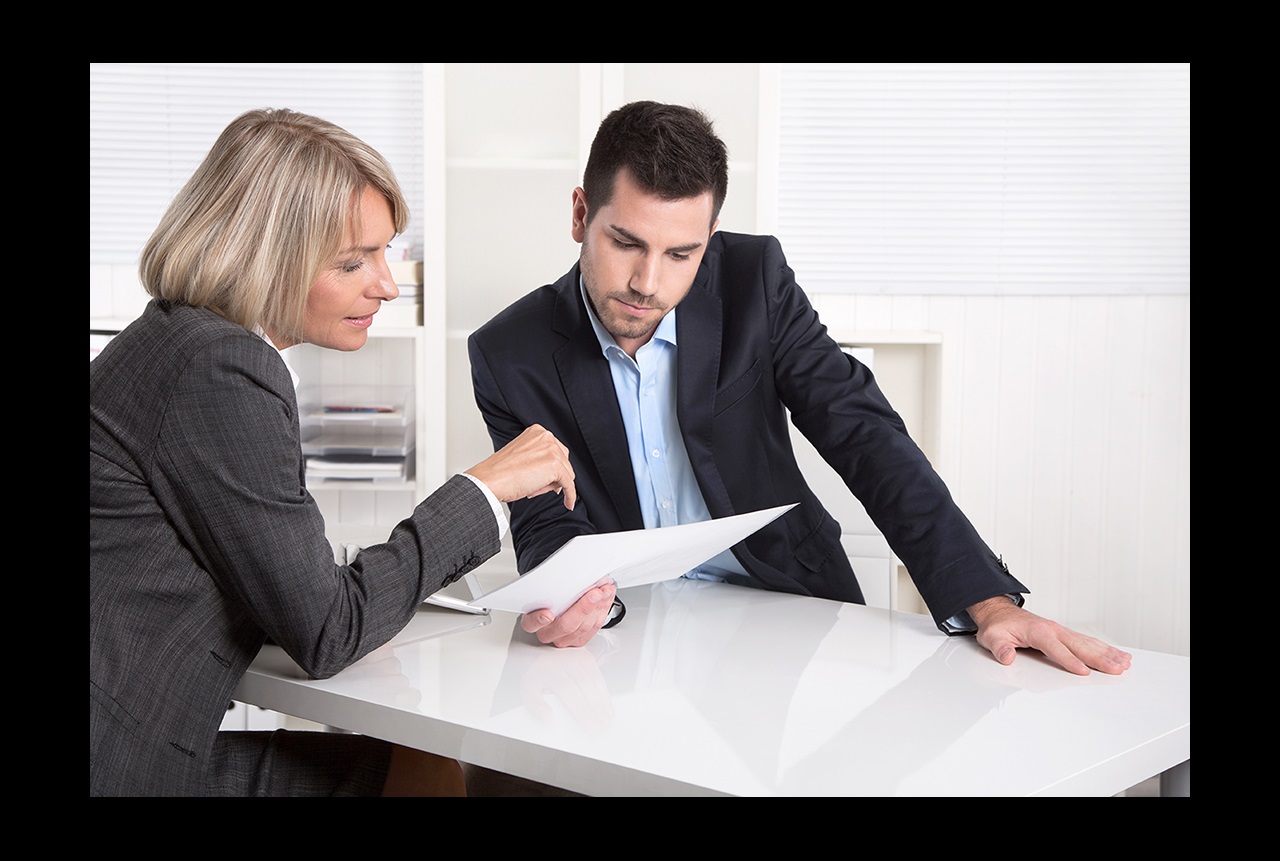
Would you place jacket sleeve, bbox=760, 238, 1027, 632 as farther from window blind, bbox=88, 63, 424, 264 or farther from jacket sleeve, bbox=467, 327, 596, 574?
window blind, bbox=88, 63, 424, 264

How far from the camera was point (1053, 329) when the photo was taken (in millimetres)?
3945

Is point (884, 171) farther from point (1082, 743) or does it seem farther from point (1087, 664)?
point (1082, 743)

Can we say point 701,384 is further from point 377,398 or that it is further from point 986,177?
point 986,177

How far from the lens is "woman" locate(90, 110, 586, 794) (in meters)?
1.26

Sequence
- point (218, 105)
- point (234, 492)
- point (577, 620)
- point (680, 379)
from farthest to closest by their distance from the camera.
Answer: point (218, 105)
point (680, 379)
point (577, 620)
point (234, 492)

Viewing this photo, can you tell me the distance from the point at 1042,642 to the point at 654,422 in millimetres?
852

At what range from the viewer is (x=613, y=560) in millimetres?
1438

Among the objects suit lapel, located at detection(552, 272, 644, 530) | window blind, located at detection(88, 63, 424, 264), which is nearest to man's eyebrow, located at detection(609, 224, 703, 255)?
suit lapel, located at detection(552, 272, 644, 530)

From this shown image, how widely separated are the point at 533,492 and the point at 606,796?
0.48 meters

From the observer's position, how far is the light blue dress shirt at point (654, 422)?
2053 mm

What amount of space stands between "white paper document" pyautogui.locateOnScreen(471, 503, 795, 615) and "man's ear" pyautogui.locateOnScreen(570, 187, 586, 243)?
73 cm

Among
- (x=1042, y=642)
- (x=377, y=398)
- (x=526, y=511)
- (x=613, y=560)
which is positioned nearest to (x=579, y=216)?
(x=526, y=511)

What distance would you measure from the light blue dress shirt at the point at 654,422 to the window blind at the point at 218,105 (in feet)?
6.61
